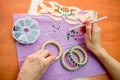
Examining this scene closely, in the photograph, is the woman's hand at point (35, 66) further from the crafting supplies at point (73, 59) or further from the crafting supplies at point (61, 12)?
the crafting supplies at point (61, 12)

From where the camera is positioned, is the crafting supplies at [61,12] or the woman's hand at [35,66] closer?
the woman's hand at [35,66]

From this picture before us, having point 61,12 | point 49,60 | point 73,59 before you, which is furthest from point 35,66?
point 61,12

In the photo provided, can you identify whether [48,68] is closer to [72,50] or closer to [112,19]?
[72,50]

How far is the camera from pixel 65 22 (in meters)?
0.87

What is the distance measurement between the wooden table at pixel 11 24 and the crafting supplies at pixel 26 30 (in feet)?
0.08

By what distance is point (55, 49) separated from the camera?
824mm

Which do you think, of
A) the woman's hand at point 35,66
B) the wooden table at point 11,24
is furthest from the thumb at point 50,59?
the wooden table at point 11,24

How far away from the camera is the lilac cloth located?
0.79 metres

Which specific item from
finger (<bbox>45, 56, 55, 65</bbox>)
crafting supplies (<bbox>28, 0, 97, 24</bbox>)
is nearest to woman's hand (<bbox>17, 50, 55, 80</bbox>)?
finger (<bbox>45, 56, 55, 65</bbox>)

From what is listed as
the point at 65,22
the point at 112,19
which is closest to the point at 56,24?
the point at 65,22

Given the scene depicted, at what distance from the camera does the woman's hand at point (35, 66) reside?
721 millimetres

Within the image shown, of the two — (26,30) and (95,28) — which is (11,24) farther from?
(95,28)

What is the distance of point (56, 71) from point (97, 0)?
0.38 metres

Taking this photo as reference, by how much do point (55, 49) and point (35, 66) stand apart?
12cm
